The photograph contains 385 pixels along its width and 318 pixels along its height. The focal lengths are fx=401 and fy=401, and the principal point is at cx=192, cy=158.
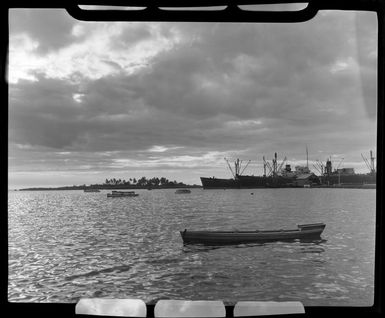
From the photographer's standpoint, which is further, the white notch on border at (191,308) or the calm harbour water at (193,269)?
the calm harbour water at (193,269)

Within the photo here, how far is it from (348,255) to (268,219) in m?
14.6

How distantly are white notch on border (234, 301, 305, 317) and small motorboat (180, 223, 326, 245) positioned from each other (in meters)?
17.6

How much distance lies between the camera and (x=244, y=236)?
1952 centimetres

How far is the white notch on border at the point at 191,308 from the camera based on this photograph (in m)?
1.34

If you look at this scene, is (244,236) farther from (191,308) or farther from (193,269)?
(191,308)

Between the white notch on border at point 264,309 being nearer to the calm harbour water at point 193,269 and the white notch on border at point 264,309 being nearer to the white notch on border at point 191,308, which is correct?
the white notch on border at point 191,308

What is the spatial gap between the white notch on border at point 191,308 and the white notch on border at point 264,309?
56 millimetres

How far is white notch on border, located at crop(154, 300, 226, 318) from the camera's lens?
4.40 feet

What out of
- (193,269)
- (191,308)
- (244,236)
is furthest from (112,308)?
(193,269)

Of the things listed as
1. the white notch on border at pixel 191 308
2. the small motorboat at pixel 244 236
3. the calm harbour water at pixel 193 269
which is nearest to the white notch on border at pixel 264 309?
the white notch on border at pixel 191 308

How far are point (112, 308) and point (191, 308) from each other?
0.27 metres

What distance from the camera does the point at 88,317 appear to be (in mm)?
1342
